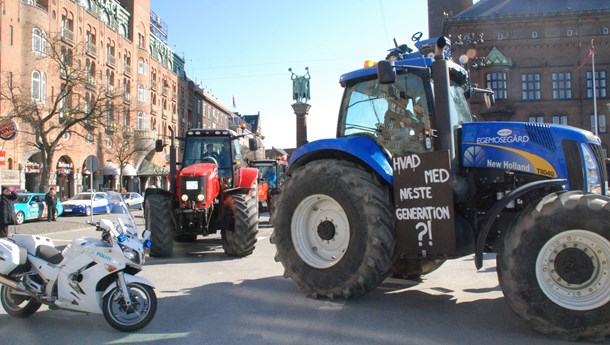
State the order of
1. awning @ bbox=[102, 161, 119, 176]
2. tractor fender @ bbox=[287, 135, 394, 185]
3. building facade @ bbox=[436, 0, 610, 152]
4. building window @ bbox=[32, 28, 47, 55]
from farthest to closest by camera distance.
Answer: building facade @ bbox=[436, 0, 610, 152], awning @ bbox=[102, 161, 119, 176], building window @ bbox=[32, 28, 47, 55], tractor fender @ bbox=[287, 135, 394, 185]

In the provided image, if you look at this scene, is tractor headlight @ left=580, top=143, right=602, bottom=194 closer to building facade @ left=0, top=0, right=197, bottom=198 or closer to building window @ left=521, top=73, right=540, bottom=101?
building facade @ left=0, top=0, right=197, bottom=198

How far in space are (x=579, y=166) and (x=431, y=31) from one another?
2455 inches

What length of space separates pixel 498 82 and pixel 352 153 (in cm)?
4993

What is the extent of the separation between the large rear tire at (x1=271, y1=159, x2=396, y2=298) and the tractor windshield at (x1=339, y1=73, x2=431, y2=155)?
0.58m

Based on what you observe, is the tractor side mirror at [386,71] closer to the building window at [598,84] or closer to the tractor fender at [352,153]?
the tractor fender at [352,153]

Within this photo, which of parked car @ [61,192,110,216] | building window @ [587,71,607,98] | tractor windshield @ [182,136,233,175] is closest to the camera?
tractor windshield @ [182,136,233,175]

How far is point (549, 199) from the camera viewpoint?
171 inches

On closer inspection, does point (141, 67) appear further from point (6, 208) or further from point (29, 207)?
point (6, 208)

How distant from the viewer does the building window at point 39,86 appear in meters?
32.9

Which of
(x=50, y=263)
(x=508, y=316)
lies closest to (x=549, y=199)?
(x=508, y=316)

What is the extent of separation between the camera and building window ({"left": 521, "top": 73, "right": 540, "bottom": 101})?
50969mm

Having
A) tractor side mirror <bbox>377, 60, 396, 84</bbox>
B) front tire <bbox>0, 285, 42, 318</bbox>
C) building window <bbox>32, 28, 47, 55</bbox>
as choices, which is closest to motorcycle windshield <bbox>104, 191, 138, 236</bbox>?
front tire <bbox>0, 285, 42, 318</bbox>

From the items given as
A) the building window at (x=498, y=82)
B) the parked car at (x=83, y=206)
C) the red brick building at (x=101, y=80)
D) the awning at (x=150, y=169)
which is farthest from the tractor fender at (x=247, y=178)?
the building window at (x=498, y=82)

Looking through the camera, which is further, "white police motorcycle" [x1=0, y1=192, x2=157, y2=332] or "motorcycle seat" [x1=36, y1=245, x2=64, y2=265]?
"motorcycle seat" [x1=36, y1=245, x2=64, y2=265]
